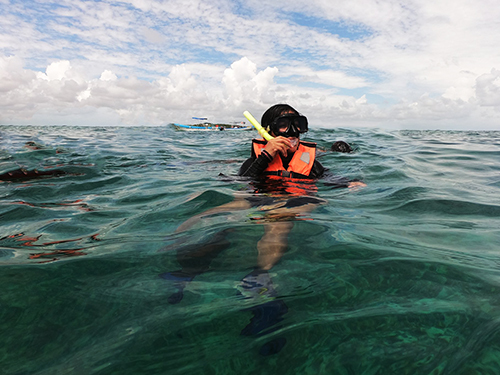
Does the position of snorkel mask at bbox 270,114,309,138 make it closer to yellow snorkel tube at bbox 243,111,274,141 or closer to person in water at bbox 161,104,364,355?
person in water at bbox 161,104,364,355

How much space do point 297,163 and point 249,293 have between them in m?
3.16

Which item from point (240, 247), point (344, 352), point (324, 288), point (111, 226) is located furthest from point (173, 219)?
point (344, 352)

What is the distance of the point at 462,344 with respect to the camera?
138 cm

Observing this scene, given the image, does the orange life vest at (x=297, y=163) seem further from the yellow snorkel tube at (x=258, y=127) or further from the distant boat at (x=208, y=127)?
the distant boat at (x=208, y=127)

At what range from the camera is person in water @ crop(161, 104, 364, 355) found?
1.69m

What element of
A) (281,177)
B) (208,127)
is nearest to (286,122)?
(281,177)

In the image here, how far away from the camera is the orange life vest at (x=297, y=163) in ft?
15.3

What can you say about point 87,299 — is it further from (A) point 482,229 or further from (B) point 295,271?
(A) point 482,229

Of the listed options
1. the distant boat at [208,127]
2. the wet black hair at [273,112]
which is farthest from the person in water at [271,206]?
the distant boat at [208,127]

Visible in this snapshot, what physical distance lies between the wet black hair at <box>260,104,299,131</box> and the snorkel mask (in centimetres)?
13

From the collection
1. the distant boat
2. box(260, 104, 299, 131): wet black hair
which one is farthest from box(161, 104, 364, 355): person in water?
the distant boat

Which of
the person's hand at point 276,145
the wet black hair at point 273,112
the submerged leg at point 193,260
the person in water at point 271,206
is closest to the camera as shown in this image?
the person in water at point 271,206

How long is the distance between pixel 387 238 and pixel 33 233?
134 inches

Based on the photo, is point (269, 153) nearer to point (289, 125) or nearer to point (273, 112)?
point (289, 125)
